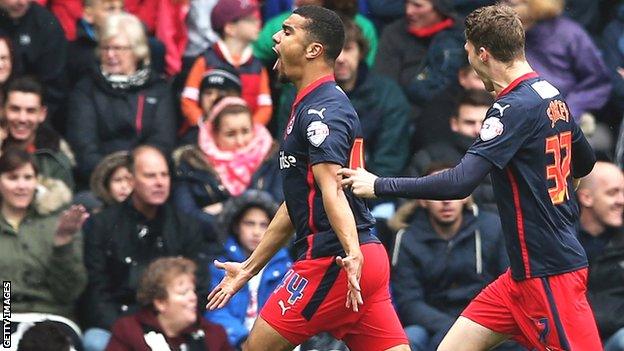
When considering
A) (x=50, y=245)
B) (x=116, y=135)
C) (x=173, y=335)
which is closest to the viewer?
(x=173, y=335)

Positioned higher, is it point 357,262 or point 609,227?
point 357,262

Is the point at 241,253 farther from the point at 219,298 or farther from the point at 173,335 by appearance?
the point at 219,298

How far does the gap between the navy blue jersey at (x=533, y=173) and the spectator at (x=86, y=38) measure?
531cm

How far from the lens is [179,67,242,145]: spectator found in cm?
1182

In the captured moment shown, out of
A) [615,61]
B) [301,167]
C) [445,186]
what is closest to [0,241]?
[301,167]

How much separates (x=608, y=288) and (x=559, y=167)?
2.91 metres

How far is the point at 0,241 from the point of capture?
1015cm

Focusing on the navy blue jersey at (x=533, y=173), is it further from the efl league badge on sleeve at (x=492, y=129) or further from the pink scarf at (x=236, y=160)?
the pink scarf at (x=236, y=160)

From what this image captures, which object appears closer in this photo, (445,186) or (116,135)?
(445,186)

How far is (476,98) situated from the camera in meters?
11.1

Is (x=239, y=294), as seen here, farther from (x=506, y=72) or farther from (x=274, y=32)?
(x=506, y=72)

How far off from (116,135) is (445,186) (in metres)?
4.72


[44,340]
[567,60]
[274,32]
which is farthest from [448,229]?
[44,340]

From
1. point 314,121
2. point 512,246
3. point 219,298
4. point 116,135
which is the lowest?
point 116,135
